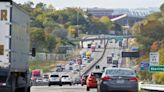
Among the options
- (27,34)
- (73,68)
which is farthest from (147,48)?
(27,34)

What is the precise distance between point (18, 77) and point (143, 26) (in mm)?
148801

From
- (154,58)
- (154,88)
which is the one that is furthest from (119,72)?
(154,58)

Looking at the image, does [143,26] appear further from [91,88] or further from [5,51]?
[5,51]

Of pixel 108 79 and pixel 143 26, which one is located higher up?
pixel 143 26

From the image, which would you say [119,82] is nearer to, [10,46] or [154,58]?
[10,46]

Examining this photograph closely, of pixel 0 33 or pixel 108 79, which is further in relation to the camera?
pixel 108 79

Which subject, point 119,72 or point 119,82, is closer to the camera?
point 119,82

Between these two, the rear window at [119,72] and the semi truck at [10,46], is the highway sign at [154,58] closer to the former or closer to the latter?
the rear window at [119,72]

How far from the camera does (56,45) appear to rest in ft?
610

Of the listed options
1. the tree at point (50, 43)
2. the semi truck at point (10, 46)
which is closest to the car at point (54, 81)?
the semi truck at point (10, 46)

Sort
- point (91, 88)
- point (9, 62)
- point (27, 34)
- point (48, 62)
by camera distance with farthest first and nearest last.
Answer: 1. point (48, 62)
2. point (91, 88)
3. point (27, 34)
4. point (9, 62)

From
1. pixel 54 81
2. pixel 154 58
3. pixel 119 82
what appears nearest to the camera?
pixel 119 82

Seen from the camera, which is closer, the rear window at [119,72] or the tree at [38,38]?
the rear window at [119,72]

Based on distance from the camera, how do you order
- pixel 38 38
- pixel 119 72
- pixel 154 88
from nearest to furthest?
1. pixel 119 72
2. pixel 154 88
3. pixel 38 38
